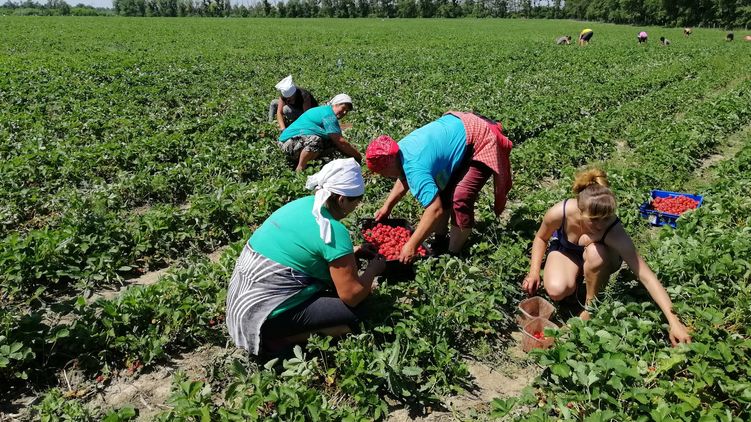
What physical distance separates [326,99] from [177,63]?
8083 millimetres

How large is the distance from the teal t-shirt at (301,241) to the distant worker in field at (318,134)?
3361 millimetres

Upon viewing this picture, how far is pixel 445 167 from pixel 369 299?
4.32ft

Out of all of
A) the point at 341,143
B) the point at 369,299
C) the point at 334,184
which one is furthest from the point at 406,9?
the point at 334,184

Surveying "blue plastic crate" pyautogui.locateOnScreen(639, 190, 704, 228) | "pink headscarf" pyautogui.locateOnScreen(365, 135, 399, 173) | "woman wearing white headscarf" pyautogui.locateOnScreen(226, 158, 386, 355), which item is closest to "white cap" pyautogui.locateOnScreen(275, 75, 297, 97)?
"pink headscarf" pyautogui.locateOnScreen(365, 135, 399, 173)

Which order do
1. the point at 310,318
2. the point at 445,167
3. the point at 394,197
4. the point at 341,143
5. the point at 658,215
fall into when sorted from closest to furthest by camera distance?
1. the point at 310,318
2. the point at 445,167
3. the point at 394,197
4. the point at 658,215
5. the point at 341,143

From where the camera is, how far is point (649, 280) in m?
3.35

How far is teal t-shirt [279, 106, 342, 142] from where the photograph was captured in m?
6.47

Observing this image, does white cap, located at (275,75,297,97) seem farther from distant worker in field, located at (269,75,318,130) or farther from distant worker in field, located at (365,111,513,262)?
distant worker in field, located at (365,111,513,262)

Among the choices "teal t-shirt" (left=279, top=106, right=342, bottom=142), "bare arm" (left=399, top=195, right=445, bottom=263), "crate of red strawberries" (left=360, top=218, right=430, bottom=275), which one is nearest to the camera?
"bare arm" (left=399, top=195, right=445, bottom=263)

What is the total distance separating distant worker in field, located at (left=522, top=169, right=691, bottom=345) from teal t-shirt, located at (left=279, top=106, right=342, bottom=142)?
3.31 m

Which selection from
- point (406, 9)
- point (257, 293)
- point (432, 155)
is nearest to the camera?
point (257, 293)

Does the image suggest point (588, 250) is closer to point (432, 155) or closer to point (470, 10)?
point (432, 155)

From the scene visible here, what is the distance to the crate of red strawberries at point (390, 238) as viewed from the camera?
4.15 metres

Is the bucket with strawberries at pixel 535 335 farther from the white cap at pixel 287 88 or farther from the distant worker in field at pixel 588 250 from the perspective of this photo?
the white cap at pixel 287 88
